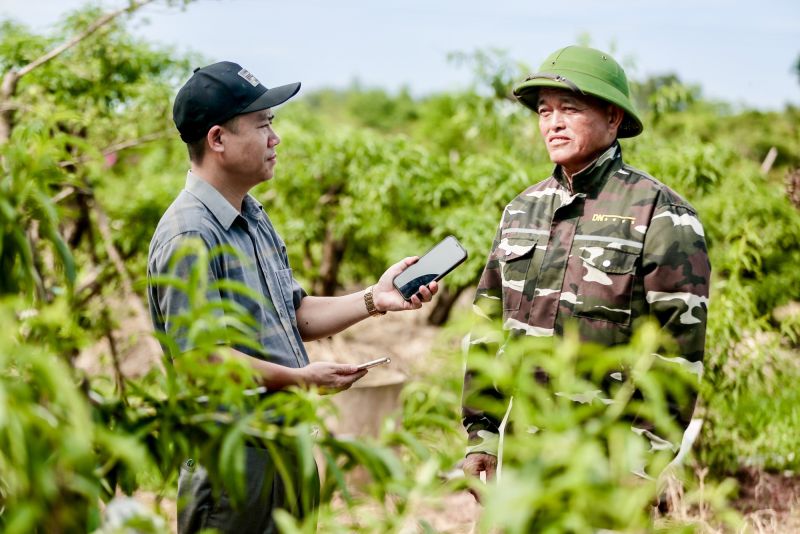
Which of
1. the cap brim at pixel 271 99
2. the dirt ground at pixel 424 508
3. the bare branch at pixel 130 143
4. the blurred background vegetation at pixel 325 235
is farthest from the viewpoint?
the bare branch at pixel 130 143

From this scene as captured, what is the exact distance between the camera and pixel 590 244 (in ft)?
8.03

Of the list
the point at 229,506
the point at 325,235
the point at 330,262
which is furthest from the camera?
the point at 330,262

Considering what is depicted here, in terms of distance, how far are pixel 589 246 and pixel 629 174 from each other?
0.90 ft

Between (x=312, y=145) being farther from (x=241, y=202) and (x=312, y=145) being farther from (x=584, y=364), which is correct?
(x=584, y=364)

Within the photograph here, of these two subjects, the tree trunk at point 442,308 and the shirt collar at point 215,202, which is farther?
the tree trunk at point 442,308

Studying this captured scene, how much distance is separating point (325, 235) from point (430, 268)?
369cm

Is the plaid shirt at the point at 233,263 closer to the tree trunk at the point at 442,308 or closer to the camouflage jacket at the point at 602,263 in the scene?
the camouflage jacket at the point at 602,263

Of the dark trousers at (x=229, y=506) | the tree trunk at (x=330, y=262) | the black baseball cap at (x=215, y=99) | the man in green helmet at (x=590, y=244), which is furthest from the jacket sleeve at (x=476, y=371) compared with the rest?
the tree trunk at (x=330, y=262)

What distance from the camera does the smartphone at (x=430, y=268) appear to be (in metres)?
2.56

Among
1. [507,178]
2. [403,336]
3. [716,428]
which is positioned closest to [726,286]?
[716,428]

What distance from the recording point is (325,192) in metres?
6.01

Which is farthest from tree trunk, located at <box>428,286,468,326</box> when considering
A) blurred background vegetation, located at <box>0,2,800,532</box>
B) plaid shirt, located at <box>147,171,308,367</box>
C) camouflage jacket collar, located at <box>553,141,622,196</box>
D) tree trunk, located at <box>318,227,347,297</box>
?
plaid shirt, located at <box>147,171,308,367</box>

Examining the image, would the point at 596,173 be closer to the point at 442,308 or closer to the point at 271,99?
the point at 271,99

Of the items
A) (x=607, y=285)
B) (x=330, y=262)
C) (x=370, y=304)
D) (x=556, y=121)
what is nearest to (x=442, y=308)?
(x=330, y=262)
